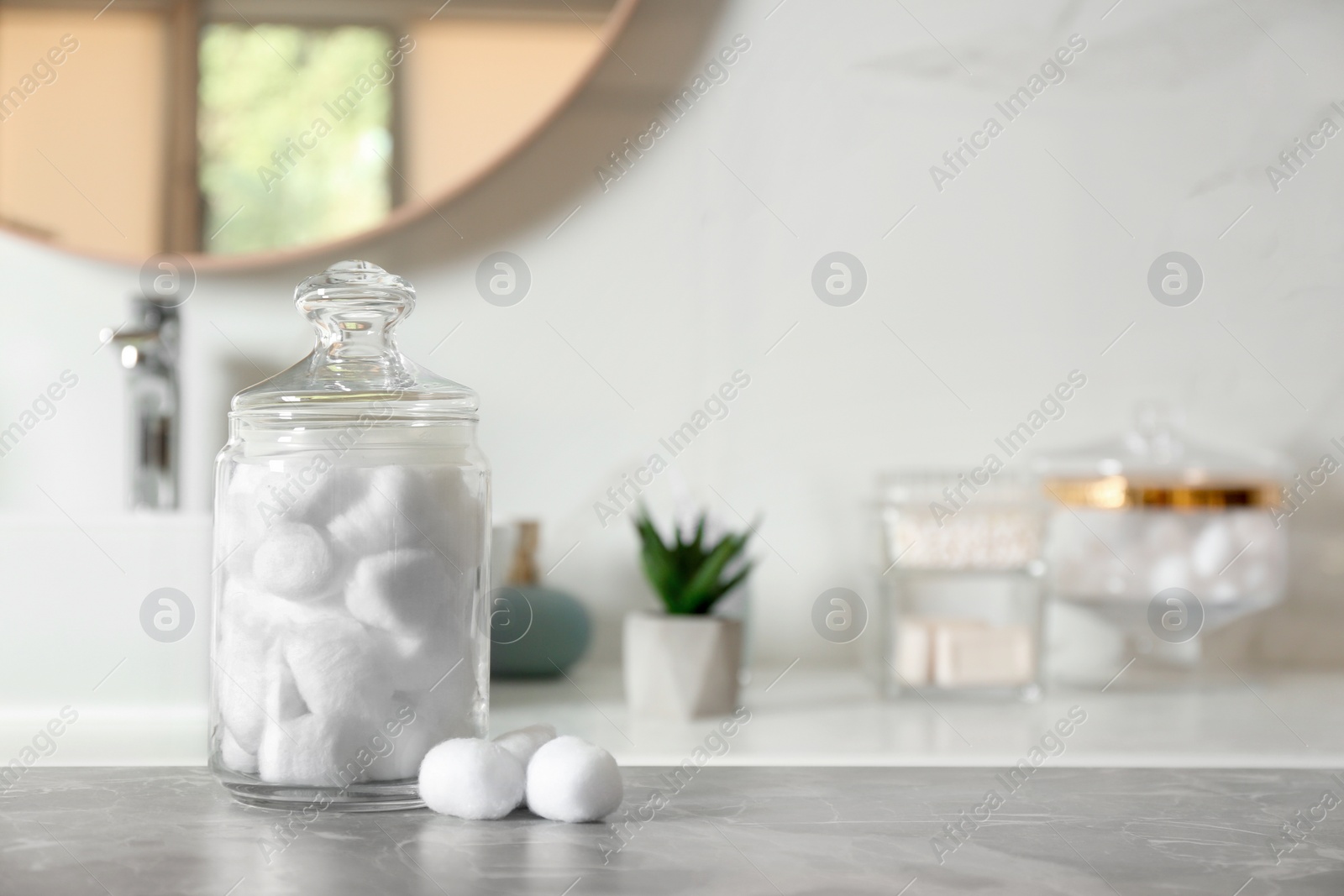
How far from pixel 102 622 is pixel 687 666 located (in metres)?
0.41

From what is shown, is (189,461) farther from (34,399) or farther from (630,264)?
(630,264)

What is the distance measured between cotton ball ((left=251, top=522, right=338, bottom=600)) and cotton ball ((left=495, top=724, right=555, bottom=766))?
0.11 metres

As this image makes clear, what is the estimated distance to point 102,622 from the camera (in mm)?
791

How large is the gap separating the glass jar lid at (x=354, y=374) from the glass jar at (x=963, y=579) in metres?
0.46

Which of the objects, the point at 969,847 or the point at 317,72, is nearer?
the point at 969,847

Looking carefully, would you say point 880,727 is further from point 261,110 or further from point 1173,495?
point 261,110

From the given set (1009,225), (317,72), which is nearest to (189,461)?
(317,72)

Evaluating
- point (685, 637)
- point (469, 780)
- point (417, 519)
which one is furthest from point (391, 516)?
point (685, 637)

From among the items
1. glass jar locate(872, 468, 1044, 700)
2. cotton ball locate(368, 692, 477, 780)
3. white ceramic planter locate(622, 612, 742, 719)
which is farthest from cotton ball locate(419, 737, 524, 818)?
glass jar locate(872, 468, 1044, 700)

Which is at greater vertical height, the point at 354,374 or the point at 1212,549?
the point at 354,374

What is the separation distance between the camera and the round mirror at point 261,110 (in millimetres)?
987

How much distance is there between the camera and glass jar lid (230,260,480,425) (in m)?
0.51

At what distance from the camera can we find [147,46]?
1.00 m

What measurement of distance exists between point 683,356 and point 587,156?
0.20 metres
